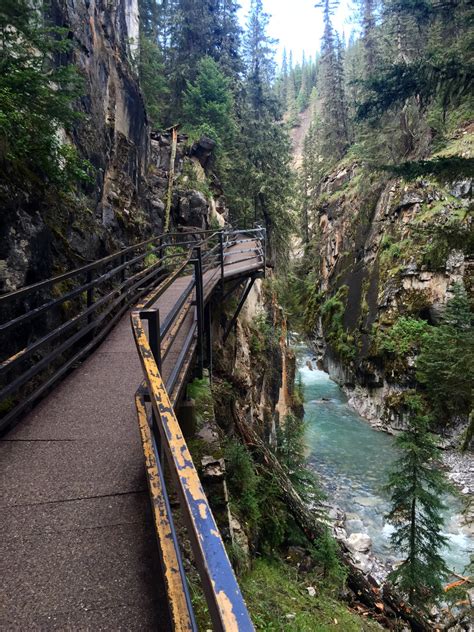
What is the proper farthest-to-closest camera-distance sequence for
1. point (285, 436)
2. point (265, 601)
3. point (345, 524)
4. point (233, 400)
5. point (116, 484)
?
point (345, 524), point (285, 436), point (233, 400), point (265, 601), point (116, 484)

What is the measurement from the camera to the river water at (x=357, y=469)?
40.9ft

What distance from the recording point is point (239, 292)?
39.3 ft

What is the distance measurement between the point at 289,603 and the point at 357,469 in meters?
12.5

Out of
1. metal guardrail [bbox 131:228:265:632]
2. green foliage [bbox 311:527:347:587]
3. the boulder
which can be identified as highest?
metal guardrail [bbox 131:228:265:632]

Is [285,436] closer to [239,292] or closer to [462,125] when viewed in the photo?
[239,292]

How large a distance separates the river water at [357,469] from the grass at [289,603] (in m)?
6.46

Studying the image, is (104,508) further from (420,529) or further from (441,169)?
(420,529)

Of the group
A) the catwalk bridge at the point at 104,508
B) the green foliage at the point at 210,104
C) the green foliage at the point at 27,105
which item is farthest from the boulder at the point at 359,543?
the green foliage at the point at 210,104

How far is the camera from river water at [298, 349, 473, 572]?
12.5m

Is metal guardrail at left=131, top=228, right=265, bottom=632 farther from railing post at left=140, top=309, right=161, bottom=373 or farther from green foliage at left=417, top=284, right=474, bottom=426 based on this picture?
green foliage at left=417, top=284, right=474, bottom=426

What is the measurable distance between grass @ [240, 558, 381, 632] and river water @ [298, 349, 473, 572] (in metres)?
6.46

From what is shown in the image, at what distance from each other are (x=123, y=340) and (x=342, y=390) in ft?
71.1

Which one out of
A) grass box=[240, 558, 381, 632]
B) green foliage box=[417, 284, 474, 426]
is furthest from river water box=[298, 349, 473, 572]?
grass box=[240, 558, 381, 632]

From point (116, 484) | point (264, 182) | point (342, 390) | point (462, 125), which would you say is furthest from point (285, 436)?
point (462, 125)
